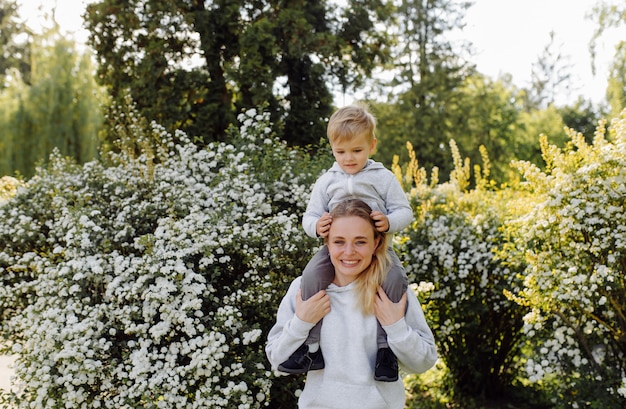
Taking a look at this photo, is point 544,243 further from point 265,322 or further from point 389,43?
point 389,43

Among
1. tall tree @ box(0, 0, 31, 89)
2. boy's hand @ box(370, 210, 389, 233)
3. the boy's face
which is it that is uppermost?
tall tree @ box(0, 0, 31, 89)

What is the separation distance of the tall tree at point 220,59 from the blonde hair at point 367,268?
331 inches

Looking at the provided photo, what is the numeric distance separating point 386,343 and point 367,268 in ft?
0.97

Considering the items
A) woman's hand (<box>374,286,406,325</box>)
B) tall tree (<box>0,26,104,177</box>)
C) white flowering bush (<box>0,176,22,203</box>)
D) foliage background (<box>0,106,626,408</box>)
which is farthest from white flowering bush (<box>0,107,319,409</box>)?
tall tree (<box>0,26,104,177</box>)

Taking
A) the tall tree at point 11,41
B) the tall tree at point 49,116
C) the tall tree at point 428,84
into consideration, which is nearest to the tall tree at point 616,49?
the tall tree at point 428,84

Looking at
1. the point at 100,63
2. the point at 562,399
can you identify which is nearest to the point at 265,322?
the point at 562,399

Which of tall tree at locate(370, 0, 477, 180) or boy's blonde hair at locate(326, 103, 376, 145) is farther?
tall tree at locate(370, 0, 477, 180)

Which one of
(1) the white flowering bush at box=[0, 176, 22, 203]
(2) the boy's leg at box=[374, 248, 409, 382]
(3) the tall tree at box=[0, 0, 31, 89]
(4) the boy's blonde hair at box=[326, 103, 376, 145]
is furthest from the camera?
(3) the tall tree at box=[0, 0, 31, 89]

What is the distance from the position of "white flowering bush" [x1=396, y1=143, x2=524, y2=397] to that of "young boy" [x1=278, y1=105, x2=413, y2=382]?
7.99 feet

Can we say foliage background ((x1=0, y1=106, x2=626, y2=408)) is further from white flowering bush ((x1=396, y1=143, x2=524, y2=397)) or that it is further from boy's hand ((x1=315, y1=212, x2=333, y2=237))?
boy's hand ((x1=315, y1=212, x2=333, y2=237))

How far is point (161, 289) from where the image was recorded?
3.59 meters

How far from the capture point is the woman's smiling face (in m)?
2.12

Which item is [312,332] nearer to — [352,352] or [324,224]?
[352,352]

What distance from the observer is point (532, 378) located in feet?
13.9
